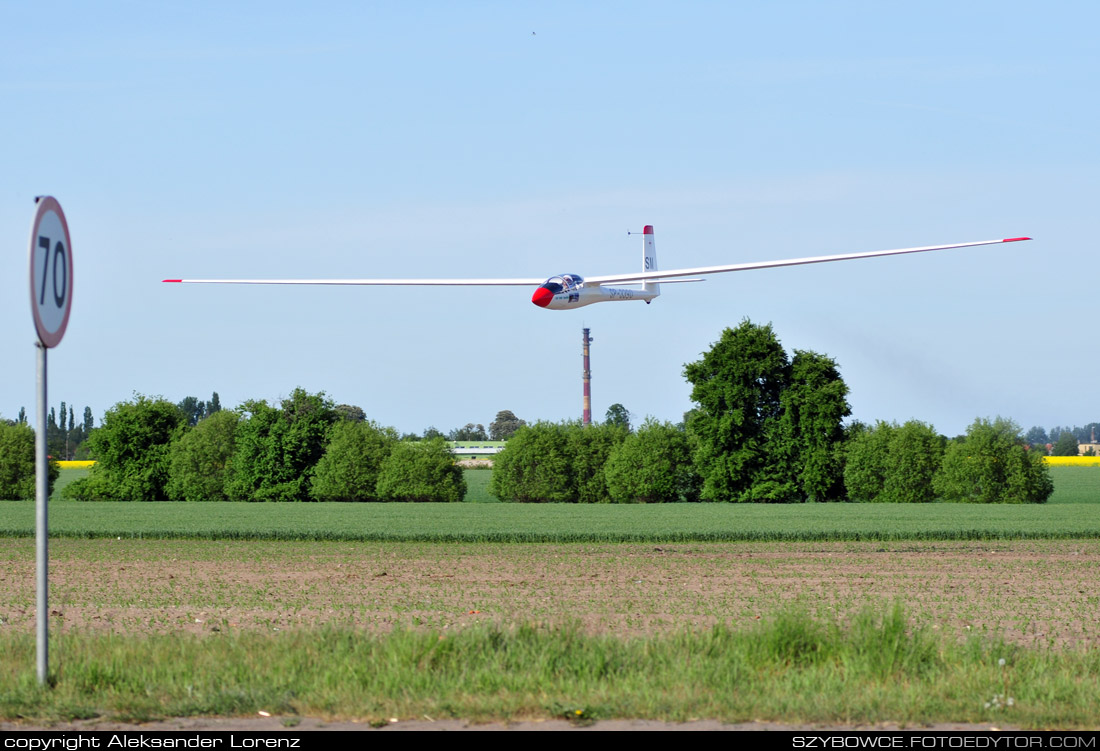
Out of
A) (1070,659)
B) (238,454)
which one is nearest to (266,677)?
(1070,659)

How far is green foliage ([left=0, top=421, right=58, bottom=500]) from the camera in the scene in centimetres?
6662

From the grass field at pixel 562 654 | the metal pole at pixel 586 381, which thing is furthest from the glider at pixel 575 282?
the metal pole at pixel 586 381

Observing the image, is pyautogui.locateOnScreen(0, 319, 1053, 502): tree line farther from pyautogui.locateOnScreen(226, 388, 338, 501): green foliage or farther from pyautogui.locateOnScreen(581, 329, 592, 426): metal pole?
pyautogui.locateOnScreen(581, 329, 592, 426): metal pole

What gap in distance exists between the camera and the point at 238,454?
65.6m

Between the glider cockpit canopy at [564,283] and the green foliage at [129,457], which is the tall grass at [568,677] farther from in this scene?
the green foliage at [129,457]

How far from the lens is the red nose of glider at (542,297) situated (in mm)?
34031

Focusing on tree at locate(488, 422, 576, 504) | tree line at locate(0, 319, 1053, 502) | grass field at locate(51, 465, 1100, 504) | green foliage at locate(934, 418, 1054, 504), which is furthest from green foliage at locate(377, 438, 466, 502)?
green foliage at locate(934, 418, 1054, 504)

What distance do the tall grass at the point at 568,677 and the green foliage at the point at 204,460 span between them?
188ft

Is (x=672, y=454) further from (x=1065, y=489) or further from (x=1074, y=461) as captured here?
(x=1074, y=461)

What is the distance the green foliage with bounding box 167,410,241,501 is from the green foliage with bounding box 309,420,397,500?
6.27m

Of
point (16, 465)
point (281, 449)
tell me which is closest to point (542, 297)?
point (281, 449)

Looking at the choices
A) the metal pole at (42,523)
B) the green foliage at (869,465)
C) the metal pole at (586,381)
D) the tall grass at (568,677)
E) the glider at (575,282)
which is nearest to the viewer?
the tall grass at (568,677)

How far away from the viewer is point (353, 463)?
62.1 metres

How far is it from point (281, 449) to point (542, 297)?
1361 inches
